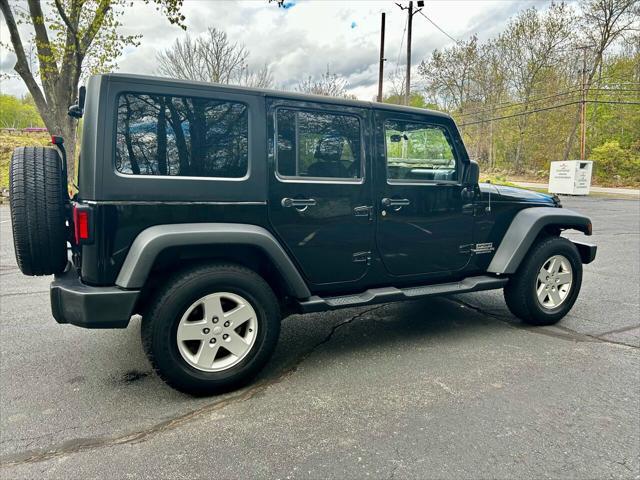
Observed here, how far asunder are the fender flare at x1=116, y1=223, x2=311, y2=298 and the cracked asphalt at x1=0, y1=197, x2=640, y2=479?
79 cm

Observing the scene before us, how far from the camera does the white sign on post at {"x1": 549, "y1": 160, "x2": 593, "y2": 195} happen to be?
2056 cm

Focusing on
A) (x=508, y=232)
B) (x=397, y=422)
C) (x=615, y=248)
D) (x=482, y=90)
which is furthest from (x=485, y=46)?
(x=397, y=422)

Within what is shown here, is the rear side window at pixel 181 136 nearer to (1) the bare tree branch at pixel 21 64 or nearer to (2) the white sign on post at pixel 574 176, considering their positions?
(1) the bare tree branch at pixel 21 64

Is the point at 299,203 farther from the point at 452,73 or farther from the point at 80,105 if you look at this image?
the point at 452,73

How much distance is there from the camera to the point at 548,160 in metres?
33.5

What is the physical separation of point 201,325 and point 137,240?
66 centimetres

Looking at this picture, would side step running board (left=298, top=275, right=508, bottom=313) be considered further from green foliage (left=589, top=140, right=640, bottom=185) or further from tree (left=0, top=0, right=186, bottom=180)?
green foliage (left=589, top=140, right=640, bottom=185)

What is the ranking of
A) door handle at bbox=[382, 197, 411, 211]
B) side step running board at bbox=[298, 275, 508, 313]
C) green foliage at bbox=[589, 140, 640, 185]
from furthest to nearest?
1. green foliage at bbox=[589, 140, 640, 185]
2. door handle at bbox=[382, 197, 411, 211]
3. side step running board at bbox=[298, 275, 508, 313]

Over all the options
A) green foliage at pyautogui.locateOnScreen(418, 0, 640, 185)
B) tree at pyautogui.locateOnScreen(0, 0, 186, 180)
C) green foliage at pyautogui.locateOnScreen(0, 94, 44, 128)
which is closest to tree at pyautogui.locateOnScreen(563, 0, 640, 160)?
green foliage at pyautogui.locateOnScreen(418, 0, 640, 185)

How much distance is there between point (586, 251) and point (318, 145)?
3.09 m

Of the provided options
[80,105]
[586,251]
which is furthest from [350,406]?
[586,251]

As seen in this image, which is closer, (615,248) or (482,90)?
Answer: (615,248)

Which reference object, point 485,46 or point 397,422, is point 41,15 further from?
point 485,46

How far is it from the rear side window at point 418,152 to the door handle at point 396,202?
17 centimetres
